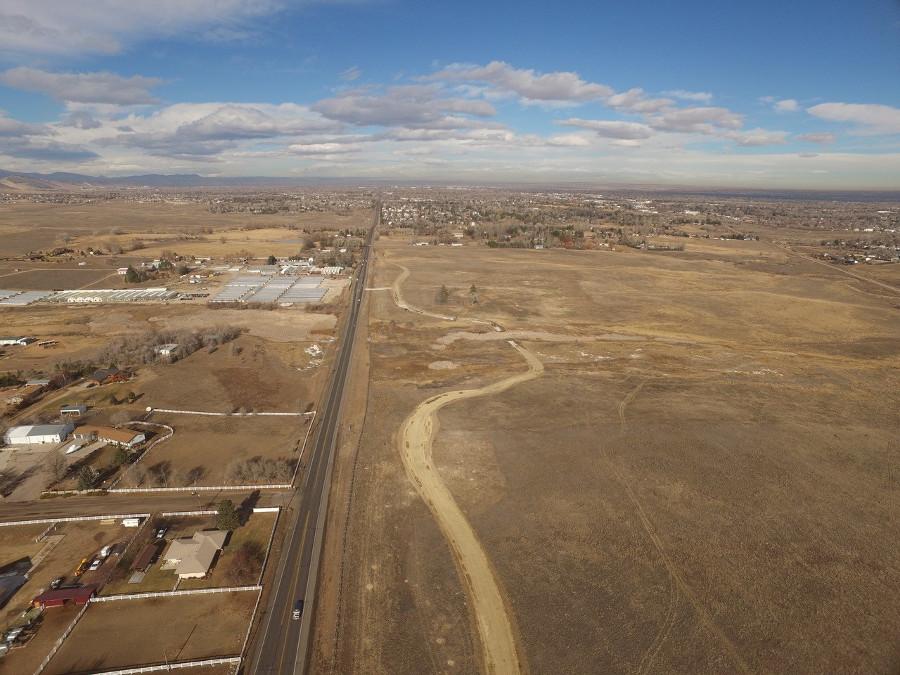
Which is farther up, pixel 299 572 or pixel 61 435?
pixel 61 435

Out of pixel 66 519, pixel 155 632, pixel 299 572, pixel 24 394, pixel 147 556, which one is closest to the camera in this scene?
pixel 155 632

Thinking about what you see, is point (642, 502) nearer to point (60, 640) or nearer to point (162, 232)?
point (60, 640)

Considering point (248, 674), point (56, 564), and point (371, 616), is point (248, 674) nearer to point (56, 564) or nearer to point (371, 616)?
point (371, 616)

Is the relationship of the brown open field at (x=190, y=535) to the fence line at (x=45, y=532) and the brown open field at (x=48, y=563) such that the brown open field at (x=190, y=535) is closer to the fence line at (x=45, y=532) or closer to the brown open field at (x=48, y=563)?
the brown open field at (x=48, y=563)

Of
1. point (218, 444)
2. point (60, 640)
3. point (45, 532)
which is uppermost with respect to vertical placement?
point (218, 444)

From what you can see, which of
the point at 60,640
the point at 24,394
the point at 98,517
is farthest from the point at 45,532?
the point at 24,394

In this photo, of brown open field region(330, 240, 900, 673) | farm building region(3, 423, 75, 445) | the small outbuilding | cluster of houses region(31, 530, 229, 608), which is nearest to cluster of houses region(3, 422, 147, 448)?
farm building region(3, 423, 75, 445)

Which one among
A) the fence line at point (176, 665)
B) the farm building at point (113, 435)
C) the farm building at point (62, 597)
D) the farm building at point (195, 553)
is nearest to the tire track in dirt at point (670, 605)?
the fence line at point (176, 665)
